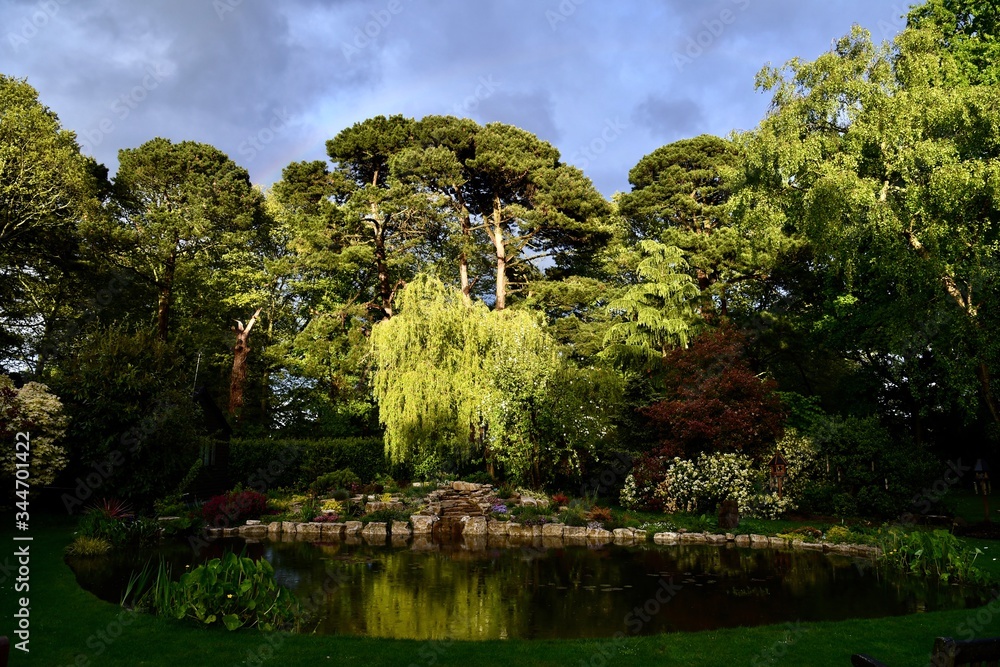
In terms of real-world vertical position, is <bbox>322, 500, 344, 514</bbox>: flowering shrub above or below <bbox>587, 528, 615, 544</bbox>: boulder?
above

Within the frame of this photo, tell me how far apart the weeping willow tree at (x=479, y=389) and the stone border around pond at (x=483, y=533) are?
13.8ft

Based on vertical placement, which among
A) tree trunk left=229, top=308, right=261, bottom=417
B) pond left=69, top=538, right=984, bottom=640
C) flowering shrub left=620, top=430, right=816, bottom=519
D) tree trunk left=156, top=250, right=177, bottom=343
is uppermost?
tree trunk left=156, top=250, right=177, bottom=343

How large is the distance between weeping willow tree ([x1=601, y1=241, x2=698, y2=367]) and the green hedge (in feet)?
38.5

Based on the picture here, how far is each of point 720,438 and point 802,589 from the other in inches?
308

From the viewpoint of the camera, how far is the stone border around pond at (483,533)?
16.8 m

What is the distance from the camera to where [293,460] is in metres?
25.8

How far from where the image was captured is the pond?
9.32 metres

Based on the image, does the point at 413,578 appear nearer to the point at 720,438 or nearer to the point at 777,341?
the point at 720,438

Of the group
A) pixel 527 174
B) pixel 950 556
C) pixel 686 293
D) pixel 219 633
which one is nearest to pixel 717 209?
pixel 686 293

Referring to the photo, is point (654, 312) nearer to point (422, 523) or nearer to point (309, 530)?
point (422, 523)

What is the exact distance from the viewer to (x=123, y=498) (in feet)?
57.4

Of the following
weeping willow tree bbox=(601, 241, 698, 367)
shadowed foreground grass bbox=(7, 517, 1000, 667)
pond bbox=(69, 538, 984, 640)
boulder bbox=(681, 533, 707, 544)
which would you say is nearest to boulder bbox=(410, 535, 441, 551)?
pond bbox=(69, 538, 984, 640)

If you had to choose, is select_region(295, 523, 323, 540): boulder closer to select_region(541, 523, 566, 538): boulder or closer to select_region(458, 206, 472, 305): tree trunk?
select_region(541, 523, 566, 538): boulder

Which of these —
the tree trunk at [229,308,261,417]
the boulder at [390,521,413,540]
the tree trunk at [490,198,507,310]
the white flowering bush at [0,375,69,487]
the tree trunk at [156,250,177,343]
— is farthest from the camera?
the tree trunk at [490,198,507,310]
